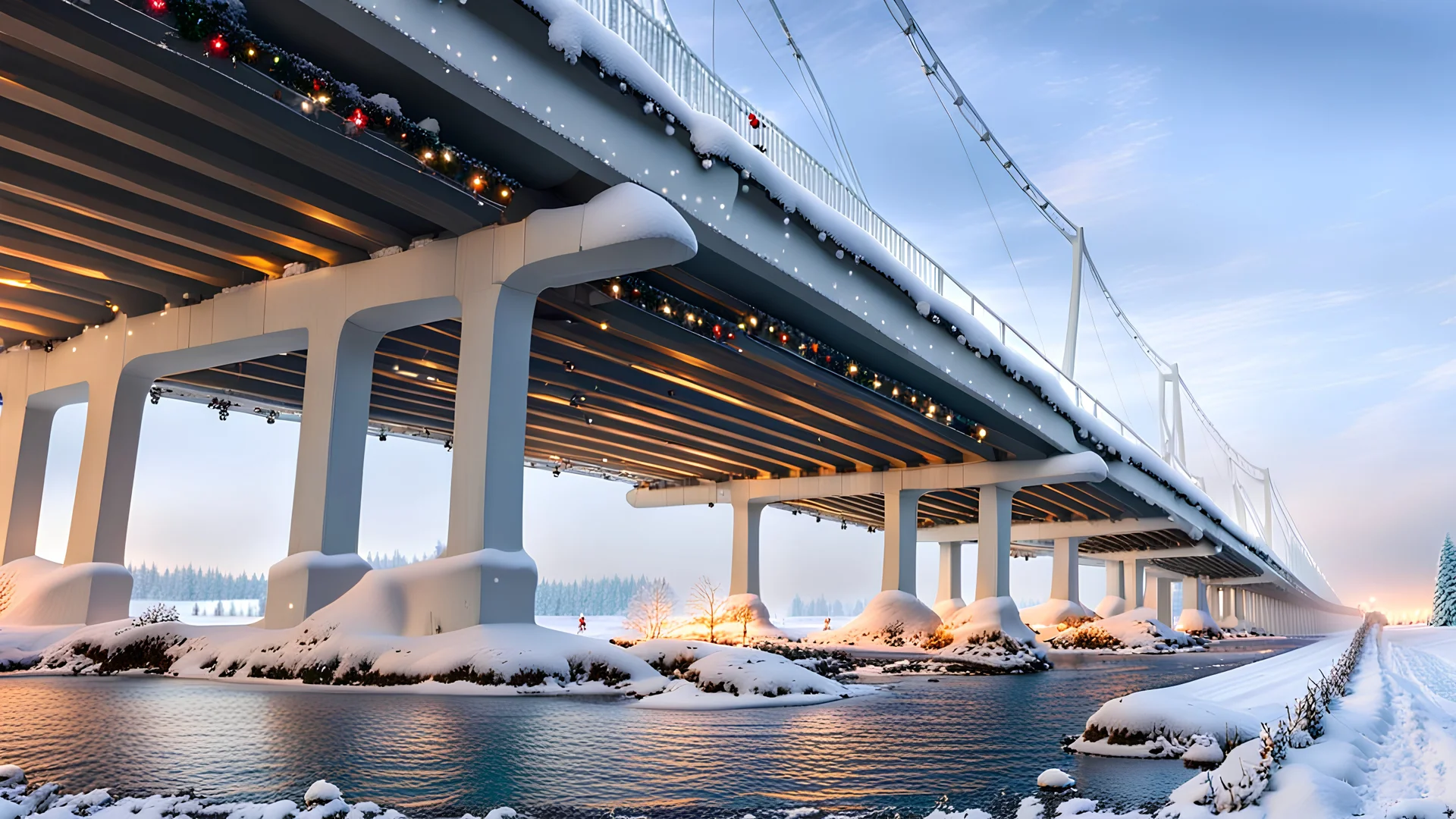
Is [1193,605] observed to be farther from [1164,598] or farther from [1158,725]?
[1158,725]

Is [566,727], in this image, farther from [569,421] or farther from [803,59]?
[569,421]

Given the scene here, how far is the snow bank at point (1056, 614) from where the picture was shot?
5316 cm

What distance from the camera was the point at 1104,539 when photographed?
71062mm

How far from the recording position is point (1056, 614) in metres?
53.7

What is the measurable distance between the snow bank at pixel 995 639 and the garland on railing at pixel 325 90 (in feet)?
57.9

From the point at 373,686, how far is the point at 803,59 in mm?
18665

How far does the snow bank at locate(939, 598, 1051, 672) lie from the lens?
2616 centimetres

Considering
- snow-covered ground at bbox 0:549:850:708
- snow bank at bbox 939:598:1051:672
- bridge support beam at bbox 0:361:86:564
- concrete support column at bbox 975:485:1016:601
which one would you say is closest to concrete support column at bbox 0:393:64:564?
bridge support beam at bbox 0:361:86:564

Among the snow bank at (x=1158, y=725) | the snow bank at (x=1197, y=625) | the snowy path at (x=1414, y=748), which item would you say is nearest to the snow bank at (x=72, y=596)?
the snow bank at (x=1158, y=725)

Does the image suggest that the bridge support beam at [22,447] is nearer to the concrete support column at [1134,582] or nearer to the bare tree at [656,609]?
the bare tree at [656,609]

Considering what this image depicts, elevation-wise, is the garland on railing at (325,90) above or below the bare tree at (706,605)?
above

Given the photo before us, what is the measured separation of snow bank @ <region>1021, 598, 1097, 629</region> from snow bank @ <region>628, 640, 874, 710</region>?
4020cm

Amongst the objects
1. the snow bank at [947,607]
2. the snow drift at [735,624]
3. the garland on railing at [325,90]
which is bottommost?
the snow drift at [735,624]

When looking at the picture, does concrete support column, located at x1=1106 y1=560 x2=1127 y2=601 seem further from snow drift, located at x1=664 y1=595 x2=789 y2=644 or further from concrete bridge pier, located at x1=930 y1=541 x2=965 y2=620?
snow drift, located at x1=664 y1=595 x2=789 y2=644
